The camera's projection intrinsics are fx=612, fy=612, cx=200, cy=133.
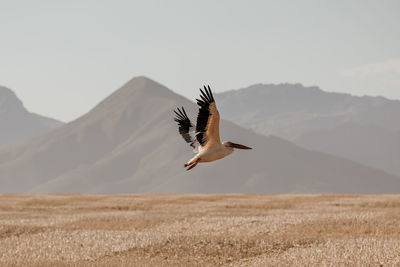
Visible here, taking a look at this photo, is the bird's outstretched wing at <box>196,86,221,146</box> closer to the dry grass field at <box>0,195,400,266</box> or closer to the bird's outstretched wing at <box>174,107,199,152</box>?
the bird's outstretched wing at <box>174,107,199,152</box>

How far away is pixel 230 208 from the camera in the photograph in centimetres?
4178

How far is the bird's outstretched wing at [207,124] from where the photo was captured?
36.3 feet

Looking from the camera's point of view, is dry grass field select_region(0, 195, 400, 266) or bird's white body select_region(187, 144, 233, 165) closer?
bird's white body select_region(187, 144, 233, 165)

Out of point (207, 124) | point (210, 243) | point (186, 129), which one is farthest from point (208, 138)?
point (210, 243)

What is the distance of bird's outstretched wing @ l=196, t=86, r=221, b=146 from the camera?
36.3 ft

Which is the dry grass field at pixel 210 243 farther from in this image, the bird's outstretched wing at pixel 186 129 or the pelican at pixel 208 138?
the pelican at pixel 208 138

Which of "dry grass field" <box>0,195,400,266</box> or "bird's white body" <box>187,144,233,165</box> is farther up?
"bird's white body" <box>187,144,233,165</box>

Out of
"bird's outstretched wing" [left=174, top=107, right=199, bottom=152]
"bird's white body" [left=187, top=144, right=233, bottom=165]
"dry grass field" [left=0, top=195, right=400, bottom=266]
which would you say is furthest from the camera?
"dry grass field" [left=0, top=195, right=400, bottom=266]

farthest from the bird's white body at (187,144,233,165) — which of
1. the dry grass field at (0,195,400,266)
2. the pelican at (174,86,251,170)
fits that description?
the dry grass field at (0,195,400,266)

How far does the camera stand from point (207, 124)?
36.9 feet

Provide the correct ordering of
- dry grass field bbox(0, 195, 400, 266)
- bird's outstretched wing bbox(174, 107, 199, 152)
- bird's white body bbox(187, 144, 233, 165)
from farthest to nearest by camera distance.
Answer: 1. dry grass field bbox(0, 195, 400, 266)
2. bird's outstretched wing bbox(174, 107, 199, 152)
3. bird's white body bbox(187, 144, 233, 165)

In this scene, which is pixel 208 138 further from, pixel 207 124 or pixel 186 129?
pixel 186 129

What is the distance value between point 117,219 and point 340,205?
61.5ft

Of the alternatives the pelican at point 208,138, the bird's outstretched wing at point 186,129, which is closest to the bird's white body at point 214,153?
the pelican at point 208,138
